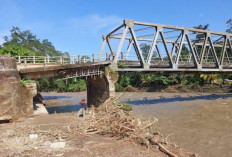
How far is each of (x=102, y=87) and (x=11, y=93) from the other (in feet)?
25.0

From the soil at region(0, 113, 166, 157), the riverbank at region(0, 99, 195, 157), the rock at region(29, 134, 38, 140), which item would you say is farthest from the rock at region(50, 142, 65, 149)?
the rock at region(29, 134, 38, 140)

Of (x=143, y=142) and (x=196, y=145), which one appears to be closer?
(x=143, y=142)

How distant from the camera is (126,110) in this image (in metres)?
12.1

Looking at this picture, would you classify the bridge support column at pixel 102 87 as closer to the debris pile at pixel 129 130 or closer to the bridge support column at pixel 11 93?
the debris pile at pixel 129 130

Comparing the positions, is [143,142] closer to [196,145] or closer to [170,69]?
[196,145]

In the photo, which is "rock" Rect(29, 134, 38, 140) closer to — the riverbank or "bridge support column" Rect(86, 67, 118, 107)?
the riverbank

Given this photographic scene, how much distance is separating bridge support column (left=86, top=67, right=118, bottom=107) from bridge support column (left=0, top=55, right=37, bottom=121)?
19.8 feet

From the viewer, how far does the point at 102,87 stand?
18.3 m

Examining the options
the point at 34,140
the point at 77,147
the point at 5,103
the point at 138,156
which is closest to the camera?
the point at 138,156

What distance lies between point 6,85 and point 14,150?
24.2 feet

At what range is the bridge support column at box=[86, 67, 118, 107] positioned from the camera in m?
17.1

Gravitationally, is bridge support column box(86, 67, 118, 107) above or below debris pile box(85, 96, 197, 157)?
above

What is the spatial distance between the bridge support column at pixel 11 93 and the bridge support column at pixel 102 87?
19.8ft

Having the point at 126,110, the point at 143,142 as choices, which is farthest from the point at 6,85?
the point at 143,142
